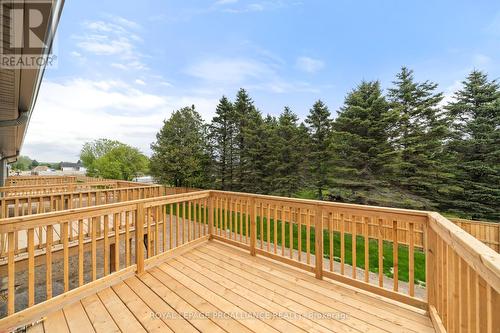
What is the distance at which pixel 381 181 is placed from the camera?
35.9 ft

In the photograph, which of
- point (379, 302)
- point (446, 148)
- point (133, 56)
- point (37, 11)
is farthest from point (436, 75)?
point (37, 11)

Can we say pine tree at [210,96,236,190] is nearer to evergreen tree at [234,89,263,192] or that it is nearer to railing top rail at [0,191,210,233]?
evergreen tree at [234,89,263,192]

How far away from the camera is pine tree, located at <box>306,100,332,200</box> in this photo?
12.7m

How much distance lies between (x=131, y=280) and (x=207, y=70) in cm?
968

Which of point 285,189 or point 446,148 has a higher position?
point 446,148

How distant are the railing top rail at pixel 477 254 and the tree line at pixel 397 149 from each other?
33.8 ft

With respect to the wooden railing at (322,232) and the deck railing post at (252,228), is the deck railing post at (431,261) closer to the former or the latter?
the wooden railing at (322,232)

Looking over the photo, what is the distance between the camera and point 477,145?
34.7ft

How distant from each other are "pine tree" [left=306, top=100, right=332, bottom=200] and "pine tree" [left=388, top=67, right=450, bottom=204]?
3.33 meters

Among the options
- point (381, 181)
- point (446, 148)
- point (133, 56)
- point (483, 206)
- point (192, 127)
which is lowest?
point (483, 206)

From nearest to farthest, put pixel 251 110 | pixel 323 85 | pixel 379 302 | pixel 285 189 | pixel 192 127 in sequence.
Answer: pixel 379 302 → pixel 285 189 → pixel 323 85 → pixel 251 110 → pixel 192 127

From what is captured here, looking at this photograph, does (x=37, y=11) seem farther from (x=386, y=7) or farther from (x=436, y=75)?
(x=436, y=75)

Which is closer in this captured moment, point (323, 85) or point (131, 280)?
point (131, 280)

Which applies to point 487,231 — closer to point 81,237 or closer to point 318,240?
point 318,240
